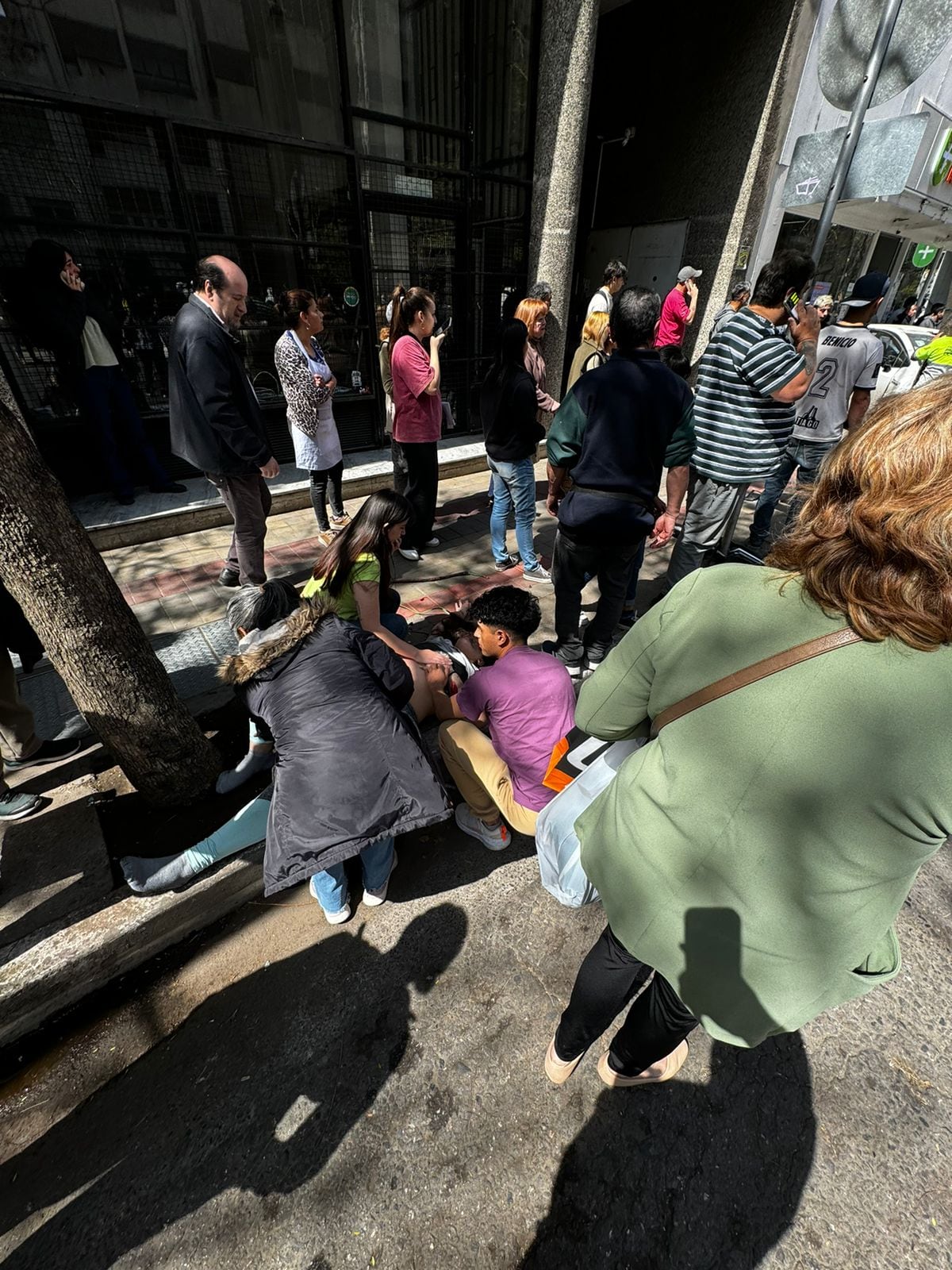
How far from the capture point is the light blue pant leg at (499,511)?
4.36m

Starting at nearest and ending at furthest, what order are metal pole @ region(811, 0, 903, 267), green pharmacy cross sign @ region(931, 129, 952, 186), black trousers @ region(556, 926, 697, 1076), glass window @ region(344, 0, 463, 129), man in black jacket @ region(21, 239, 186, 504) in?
black trousers @ region(556, 926, 697, 1076) < metal pole @ region(811, 0, 903, 267) < man in black jacket @ region(21, 239, 186, 504) < glass window @ region(344, 0, 463, 129) < green pharmacy cross sign @ region(931, 129, 952, 186)

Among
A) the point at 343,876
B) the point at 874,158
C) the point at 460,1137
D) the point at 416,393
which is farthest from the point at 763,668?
the point at 874,158

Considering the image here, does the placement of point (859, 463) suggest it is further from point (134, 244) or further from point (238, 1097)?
point (134, 244)

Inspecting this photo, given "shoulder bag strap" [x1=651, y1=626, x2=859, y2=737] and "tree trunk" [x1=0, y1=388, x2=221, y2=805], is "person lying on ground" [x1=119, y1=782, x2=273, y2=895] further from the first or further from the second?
"shoulder bag strap" [x1=651, y1=626, x2=859, y2=737]

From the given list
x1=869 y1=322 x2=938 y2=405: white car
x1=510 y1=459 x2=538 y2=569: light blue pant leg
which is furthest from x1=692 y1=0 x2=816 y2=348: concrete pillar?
x1=510 y1=459 x2=538 y2=569: light blue pant leg

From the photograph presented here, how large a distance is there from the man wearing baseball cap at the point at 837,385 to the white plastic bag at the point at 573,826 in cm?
Answer: 342

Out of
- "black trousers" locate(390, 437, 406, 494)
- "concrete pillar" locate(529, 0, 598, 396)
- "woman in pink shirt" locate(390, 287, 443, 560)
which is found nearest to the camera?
"woman in pink shirt" locate(390, 287, 443, 560)

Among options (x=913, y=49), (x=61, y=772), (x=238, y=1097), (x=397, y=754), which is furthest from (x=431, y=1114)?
(x=913, y=49)

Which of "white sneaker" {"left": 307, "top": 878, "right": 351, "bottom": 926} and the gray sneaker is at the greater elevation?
the gray sneaker

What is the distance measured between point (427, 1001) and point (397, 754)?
88 centimetres

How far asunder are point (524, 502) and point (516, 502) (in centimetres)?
7

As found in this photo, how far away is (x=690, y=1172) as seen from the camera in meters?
1.62

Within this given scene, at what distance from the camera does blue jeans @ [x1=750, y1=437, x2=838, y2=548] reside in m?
4.62

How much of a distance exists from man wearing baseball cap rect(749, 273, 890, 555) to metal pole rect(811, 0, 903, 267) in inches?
18.9
